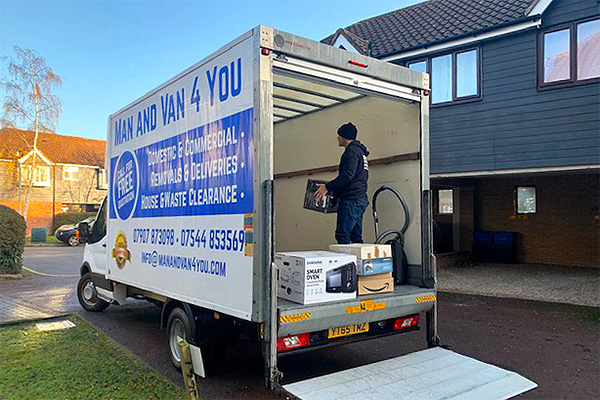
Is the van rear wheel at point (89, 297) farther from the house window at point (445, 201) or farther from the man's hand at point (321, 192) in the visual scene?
the house window at point (445, 201)

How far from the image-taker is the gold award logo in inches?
226

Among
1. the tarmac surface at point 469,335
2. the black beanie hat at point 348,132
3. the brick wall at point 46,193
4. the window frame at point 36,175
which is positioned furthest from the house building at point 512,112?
the brick wall at point 46,193

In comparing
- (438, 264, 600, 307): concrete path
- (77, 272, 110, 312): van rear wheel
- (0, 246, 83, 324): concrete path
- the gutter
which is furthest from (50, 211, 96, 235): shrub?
(438, 264, 600, 307): concrete path

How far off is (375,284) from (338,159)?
8.14 feet

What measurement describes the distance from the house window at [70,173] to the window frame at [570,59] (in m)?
33.0

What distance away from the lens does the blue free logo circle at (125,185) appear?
5.65 meters

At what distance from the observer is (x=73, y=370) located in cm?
468

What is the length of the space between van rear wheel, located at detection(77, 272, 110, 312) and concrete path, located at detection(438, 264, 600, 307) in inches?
259

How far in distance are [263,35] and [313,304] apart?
2.17 meters

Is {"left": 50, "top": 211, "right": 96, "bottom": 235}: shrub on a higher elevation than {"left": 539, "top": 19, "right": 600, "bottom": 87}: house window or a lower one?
lower

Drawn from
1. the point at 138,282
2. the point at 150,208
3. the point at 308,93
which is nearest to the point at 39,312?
the point at 138,282

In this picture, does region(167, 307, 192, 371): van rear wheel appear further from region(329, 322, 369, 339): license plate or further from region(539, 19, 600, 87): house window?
region(539, 19, 600, 87): house window

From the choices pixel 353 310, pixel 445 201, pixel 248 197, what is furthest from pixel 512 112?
pixel 248 197

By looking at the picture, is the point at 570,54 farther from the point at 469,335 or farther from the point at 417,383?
the point at 417,383
